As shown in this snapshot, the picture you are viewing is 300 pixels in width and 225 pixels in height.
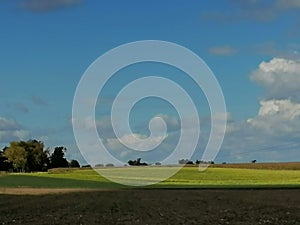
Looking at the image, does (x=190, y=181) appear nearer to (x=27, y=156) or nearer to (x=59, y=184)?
(x=59, y=184)

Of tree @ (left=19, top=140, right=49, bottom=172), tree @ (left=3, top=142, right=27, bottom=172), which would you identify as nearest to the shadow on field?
tree @ (left=3, top=142, right=27, bottom=172)

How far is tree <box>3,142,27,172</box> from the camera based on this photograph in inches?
7392

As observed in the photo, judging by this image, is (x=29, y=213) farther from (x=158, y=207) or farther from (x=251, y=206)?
(x=251, y=206)

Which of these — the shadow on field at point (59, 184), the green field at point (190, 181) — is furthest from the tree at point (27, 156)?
the shadow on field at point (59, 184)

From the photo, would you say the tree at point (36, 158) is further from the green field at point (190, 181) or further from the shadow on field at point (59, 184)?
the shadow on field at point (59, 184)

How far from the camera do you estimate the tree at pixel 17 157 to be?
188 meters

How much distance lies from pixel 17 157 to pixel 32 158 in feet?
20.5

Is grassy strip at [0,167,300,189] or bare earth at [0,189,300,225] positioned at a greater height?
grassy strip at [0,167,300,189]

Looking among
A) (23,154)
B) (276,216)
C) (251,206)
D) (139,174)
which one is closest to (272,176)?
(139,174)

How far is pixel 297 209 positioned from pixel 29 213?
14.9 m

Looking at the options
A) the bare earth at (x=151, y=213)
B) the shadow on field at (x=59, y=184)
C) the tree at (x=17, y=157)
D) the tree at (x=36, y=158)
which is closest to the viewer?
the bare earth at (x=151, y=213)

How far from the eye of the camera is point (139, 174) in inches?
4264

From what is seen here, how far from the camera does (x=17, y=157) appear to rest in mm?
188875

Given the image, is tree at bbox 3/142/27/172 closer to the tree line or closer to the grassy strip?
the tree line
